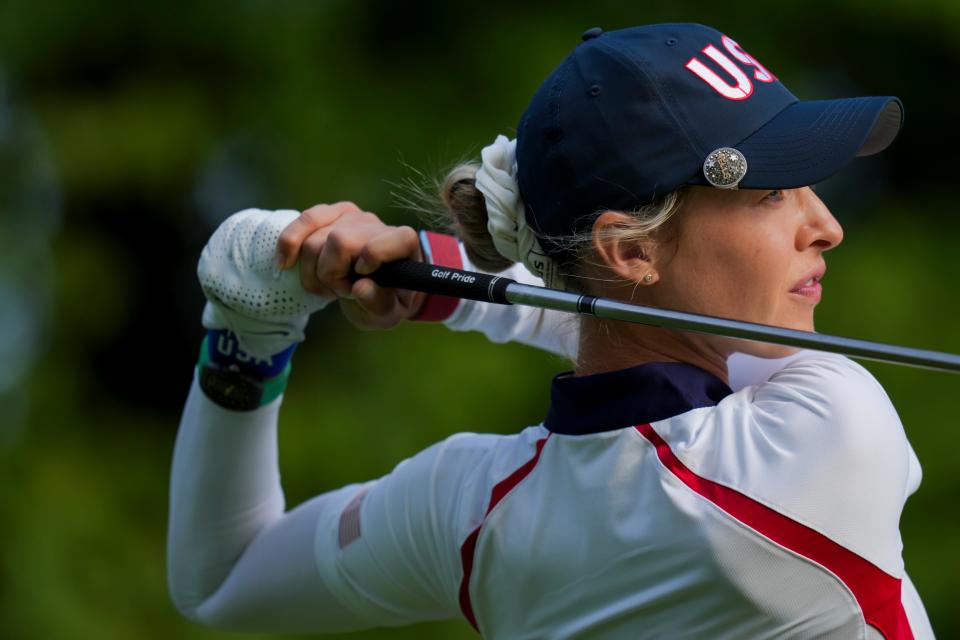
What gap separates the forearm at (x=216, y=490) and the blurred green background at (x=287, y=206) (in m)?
2.41

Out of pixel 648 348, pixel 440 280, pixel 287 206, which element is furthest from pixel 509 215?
pixel 287 206

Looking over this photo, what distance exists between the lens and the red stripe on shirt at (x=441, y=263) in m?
2.16

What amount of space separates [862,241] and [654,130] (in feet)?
11.8

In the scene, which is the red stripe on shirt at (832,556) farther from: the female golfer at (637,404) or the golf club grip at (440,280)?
the golf club grip at (440,280)

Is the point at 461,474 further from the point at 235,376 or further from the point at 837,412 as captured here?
the point at 837,412

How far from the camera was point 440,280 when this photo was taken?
190 cm

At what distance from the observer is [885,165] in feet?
17.8

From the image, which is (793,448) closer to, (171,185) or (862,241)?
(862,241)

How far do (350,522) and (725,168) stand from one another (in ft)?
2.57

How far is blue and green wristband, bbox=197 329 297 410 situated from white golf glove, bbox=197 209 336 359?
36 mm

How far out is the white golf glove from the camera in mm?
2020

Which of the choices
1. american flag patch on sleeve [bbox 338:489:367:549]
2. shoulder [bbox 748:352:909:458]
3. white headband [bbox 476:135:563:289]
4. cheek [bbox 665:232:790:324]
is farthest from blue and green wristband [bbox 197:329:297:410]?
shoulder [bbox 748:352:909:458]

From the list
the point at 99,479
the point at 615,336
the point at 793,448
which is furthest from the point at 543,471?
the point at 99,479

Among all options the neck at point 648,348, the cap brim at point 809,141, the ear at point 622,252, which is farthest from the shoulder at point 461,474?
the cap brim at point 809,141
